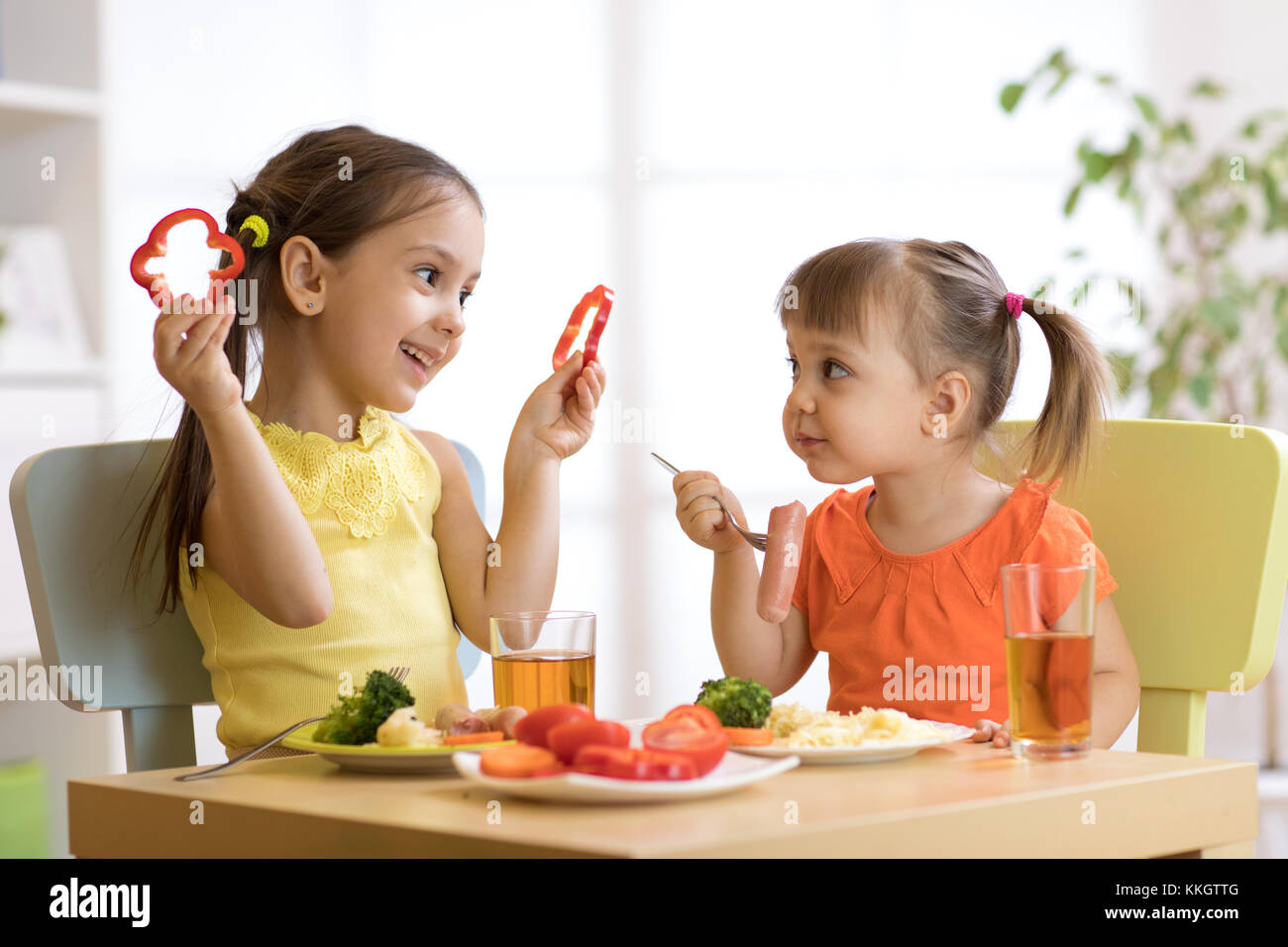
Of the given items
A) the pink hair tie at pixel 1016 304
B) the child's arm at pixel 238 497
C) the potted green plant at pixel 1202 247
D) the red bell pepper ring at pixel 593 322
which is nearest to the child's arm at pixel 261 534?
the child's arm at pixel 238 497

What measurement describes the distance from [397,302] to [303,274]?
119mm

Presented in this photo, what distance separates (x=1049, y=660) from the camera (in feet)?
3.27

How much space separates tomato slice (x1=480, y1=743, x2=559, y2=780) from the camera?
2.74ft

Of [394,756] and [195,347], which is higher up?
[195,347]

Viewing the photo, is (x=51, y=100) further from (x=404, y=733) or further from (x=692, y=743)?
(x=692, y=743)

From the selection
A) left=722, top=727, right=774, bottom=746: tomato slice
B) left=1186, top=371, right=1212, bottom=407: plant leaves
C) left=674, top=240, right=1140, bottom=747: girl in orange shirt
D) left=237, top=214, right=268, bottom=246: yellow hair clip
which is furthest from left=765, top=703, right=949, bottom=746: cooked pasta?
left=1186, top=371, right=1212, bottom=407: plant leaves

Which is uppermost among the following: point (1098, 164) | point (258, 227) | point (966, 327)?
point (1098, 164)

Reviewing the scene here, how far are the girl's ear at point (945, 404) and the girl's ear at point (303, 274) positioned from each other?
25.5 inches

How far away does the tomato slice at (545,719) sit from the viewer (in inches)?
34.7

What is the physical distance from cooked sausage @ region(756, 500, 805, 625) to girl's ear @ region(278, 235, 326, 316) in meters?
0.60

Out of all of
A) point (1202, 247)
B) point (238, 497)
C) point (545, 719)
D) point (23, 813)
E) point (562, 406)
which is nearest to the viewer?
point (545, 719)

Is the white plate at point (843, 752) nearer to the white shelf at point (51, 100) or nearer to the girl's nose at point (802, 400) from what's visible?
the girl's nose at point (802, 400)

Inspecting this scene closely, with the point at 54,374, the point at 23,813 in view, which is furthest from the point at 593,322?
the point at 23,813
